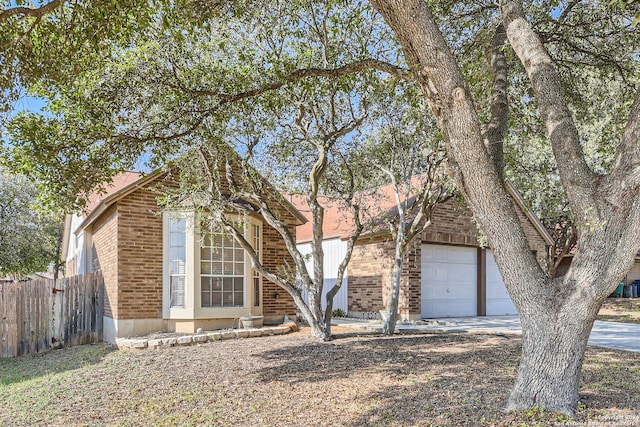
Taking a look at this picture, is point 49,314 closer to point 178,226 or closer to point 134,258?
point 134,258

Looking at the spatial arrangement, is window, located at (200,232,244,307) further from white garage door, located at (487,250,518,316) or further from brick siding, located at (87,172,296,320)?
white garage door, located at (487,250,518,316)

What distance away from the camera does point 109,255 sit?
440 inches

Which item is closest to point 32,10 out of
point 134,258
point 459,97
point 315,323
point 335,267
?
point 459,97

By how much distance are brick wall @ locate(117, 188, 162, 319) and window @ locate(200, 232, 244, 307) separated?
100 centimetres

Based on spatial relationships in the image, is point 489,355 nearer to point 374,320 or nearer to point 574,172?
point 574,172

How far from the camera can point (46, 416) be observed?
5578 mm

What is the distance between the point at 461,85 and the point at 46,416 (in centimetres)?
583

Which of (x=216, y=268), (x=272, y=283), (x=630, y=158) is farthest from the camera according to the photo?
(x=272, y=283)

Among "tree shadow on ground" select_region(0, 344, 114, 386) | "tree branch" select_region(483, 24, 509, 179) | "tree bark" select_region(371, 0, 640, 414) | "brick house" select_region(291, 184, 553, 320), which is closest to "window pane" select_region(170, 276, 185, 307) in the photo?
"tree shadow on ground" select_region(0, 344, 114, 386)

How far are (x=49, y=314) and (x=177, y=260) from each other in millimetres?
3311

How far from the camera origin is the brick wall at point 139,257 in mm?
10391

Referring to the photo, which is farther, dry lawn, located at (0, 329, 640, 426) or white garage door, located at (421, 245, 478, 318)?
white garage door, located at (421, 245, 478, 318)

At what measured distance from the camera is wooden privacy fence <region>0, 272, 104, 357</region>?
34.6 ft

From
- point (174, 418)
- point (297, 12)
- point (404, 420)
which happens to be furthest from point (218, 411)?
point (297, 12)
